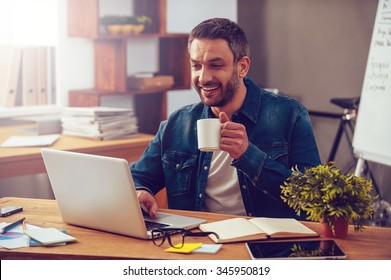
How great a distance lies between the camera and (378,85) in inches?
145

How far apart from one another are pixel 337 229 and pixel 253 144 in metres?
0.59

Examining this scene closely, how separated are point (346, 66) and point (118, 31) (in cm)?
166

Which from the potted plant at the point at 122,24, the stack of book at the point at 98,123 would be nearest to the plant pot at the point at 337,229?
the stack of book at the point at 98,123

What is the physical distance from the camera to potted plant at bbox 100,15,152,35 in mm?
4109

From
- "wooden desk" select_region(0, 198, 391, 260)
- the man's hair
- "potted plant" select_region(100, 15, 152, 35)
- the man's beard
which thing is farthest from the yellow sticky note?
"potted plant" select_region(100, 15, 152, 35)

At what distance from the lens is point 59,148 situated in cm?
337

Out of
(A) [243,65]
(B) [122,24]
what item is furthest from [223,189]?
(B) [122,24]

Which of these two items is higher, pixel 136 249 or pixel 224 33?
pixel 224 33

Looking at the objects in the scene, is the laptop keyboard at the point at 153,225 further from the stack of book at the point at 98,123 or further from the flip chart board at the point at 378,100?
the flip chart board at the point at 378,100

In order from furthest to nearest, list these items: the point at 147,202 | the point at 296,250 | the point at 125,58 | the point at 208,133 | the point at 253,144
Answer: the point at 125,58 < the point at 253,144 < the point at 147,202 < the point at 208,133 < the point at 296,250

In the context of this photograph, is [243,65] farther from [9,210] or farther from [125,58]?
[125,58]

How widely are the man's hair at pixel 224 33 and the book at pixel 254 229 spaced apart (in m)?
0.67
